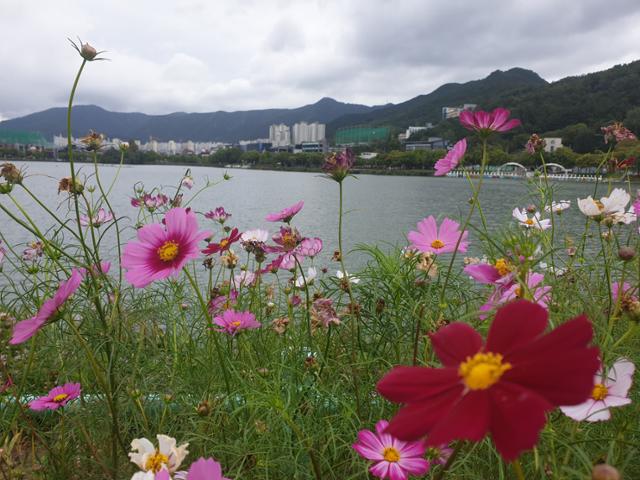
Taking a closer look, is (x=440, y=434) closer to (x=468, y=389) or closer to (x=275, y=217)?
(x=468, y=389)

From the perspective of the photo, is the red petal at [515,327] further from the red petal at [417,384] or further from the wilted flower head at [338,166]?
the wilted flower head at [338,166]

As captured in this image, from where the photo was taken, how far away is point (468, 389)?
0.90 feet

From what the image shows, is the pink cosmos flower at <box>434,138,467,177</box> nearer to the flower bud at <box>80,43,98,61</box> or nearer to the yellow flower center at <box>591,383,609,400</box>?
the yellow flower center at <box>591,383,609,400</box>

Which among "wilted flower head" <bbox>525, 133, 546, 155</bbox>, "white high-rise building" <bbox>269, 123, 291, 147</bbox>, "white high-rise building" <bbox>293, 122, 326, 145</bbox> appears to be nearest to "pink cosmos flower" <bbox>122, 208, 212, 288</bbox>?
"wilted flower head" <bbox>525, 133, 546, 155</bbox>

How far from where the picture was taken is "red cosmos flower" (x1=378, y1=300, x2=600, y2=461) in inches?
9.4

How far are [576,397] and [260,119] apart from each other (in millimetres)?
161508

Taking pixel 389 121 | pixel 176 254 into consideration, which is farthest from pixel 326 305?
pixel 389 121

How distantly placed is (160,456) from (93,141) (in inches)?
32.0

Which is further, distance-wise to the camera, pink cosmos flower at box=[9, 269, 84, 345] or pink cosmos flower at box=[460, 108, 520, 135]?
pink cosmos flower at box=[460, 108, 520, 135]

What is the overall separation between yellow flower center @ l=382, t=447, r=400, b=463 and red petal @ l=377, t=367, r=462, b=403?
1.02ft

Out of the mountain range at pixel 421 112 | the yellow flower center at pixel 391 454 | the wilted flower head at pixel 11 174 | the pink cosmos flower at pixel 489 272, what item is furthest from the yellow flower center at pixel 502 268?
the mountain range at pixel 421 112

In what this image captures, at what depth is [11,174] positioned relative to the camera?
2.67 feet

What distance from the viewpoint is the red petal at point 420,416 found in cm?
26

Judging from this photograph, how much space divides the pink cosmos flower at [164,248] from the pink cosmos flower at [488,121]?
495 mm
